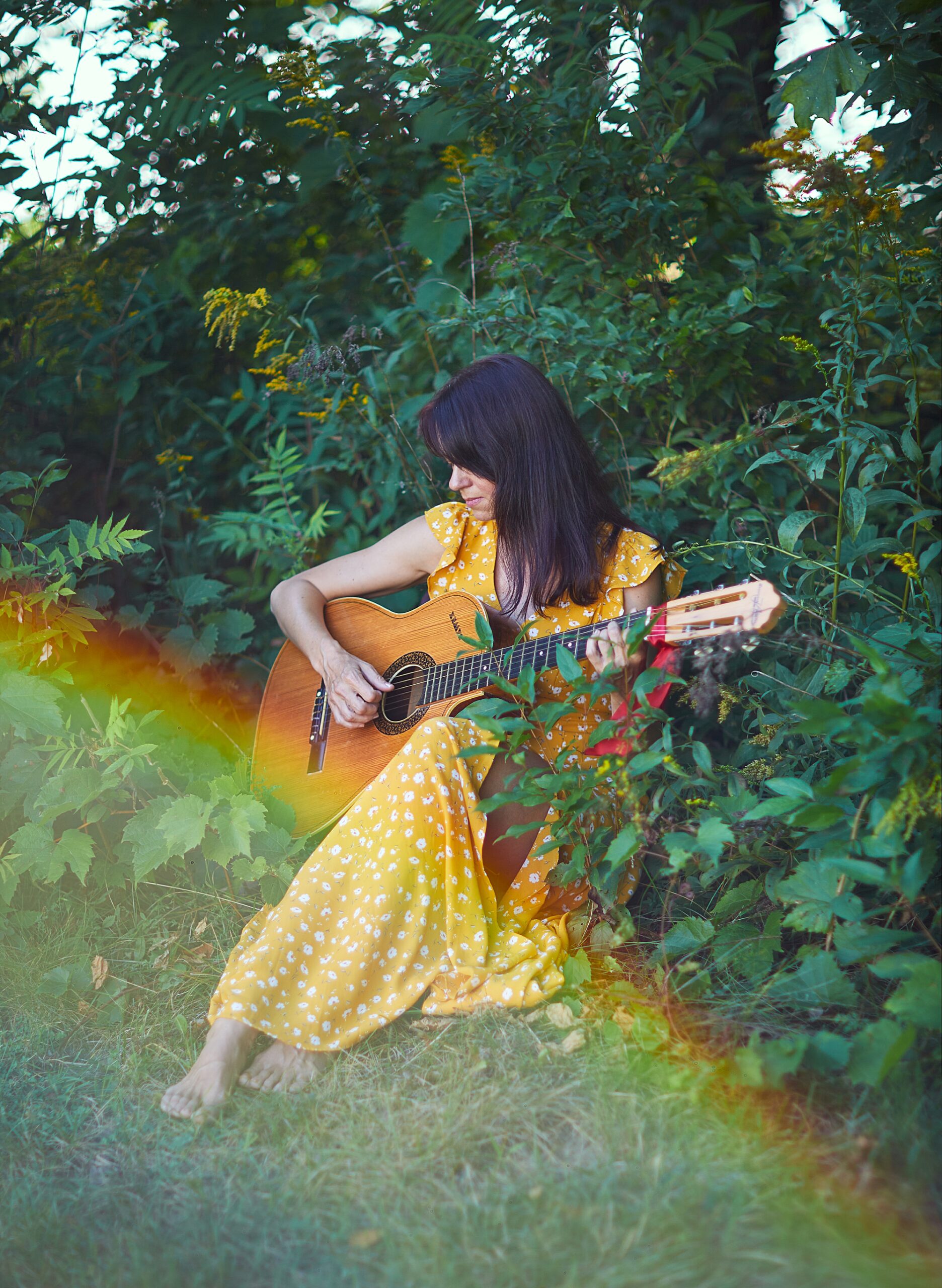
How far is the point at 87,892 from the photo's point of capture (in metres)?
2.48

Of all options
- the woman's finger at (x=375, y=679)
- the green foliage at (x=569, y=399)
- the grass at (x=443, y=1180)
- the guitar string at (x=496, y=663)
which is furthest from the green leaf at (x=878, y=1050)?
the woman's finger at (x=375, y=679)

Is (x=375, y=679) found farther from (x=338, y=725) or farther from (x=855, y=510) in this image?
(x=855, y=510)

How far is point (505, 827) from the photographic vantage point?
208 centimetres

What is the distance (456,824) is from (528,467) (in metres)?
0.88

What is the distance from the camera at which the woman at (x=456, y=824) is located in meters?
1.85

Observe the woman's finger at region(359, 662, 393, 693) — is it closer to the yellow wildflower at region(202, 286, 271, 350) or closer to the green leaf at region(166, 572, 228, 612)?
the green leaf at region(166, 572, 228, 612)

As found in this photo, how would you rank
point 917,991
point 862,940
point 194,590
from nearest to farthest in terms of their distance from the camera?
point 917,991
point 862,940
point 194,590

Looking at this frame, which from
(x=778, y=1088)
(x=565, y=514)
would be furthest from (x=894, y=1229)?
(x=565, y=514)

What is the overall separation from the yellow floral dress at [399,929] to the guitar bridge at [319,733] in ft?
1.56

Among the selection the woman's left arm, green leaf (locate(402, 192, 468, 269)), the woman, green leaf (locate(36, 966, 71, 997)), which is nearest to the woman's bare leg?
the woman

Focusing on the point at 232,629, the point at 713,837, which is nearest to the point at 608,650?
the point at 713,837

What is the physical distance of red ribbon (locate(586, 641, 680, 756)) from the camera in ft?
5.84

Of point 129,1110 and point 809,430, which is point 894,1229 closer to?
point 129,1110

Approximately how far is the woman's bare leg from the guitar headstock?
0.44m
